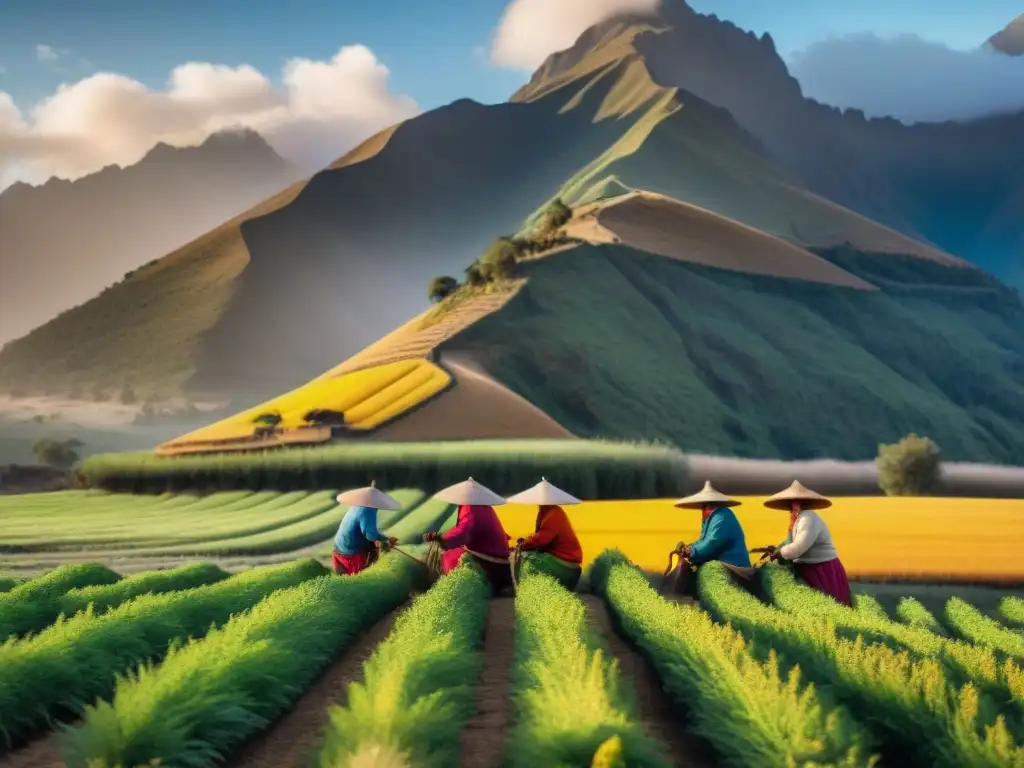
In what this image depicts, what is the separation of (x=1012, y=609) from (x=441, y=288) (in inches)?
2686

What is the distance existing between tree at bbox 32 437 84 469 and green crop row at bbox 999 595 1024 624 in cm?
5549

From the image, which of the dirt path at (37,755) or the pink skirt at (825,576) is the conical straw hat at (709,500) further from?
the dirt path at (37,755)

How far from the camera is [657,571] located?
21359 mm

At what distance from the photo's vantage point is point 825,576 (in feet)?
47.6

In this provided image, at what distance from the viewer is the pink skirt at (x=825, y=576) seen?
1449cm

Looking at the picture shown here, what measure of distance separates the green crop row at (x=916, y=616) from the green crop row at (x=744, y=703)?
28.4 ft

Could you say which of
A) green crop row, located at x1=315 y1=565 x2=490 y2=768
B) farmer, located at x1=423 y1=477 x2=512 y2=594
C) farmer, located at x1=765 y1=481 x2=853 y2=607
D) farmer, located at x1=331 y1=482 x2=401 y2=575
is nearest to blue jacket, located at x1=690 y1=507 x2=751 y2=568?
farmer, located at x1=765 y1=481 x2=853 y2=607

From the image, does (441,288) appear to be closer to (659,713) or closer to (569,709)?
(659,713)

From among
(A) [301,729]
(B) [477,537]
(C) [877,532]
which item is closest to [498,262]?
(C) [877,532]

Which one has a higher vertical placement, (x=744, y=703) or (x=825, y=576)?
(x=744, y=703)

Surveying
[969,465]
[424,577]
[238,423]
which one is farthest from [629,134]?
[424,577]

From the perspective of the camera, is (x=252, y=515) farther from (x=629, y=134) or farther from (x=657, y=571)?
(x=629, y=134)

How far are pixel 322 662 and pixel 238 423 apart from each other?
156 ft

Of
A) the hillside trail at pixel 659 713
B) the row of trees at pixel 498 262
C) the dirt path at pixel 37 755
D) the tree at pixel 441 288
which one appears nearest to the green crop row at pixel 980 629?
the hillside trail at pixel 659 713
